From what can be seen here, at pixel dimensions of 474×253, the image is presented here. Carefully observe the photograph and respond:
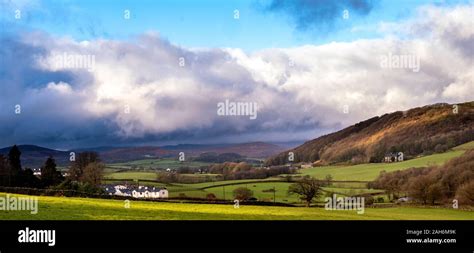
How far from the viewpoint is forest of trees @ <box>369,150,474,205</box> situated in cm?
11088

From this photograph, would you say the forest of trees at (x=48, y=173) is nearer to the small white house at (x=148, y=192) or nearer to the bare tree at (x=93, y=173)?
the bare tree at (x=93, y=173)

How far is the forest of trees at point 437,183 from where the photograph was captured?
11088cm

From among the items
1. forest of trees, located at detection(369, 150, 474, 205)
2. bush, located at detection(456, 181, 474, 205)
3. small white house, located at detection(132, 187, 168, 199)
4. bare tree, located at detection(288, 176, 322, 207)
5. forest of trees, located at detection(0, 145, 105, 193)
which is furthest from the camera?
small white house, located at detection(132, 187, 168, 199)

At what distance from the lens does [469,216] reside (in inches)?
3494

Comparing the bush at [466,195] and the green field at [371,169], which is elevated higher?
the green field at [371,169]

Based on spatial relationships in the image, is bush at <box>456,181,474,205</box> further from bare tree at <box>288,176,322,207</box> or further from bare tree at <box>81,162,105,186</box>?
bare tree at <box>81,162,105,186</box>

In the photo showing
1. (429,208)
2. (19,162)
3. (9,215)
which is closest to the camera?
(9,215)

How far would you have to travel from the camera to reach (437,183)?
4656 inches

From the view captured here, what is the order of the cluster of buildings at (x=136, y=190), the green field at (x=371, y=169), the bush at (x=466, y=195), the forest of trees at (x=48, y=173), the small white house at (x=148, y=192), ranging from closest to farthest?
the bush at (x=466, y=195), the forest of trees at (x=48, y=173), the small white house at (x=148, y=192), the cluster of buildings at (x=136, y=190), the green field at (x=371, y=169)

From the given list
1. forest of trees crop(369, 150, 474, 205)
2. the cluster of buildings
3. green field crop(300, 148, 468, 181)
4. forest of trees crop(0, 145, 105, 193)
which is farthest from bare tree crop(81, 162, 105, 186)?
forest of trees crop(369, 150, 474, 205)

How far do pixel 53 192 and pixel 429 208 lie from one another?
241 feet

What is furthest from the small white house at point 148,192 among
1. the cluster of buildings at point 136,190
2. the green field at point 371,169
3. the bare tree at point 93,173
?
the green field at point 371,169
